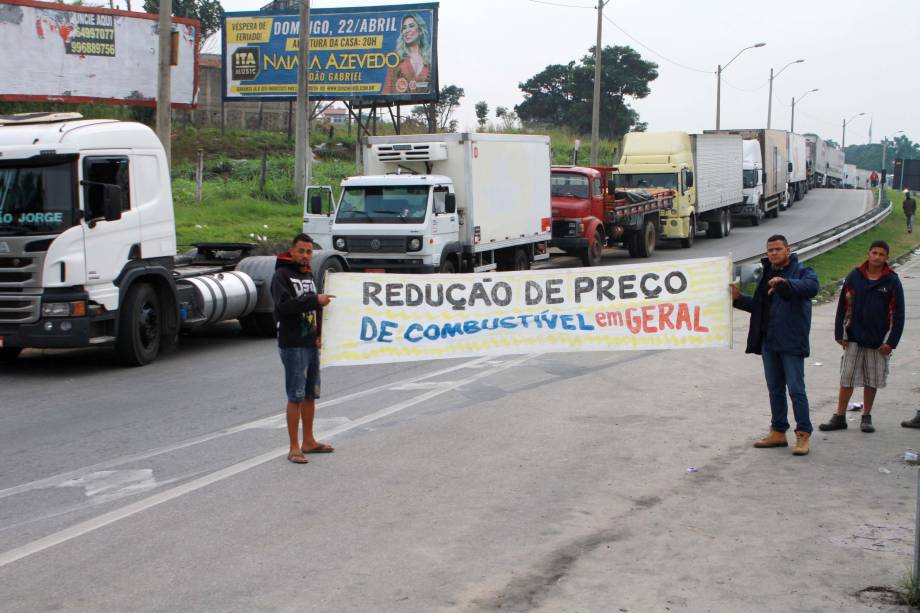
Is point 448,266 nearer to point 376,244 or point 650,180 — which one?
point 376,244

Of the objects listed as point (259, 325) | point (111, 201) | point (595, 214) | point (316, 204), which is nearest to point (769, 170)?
point (595, 214)

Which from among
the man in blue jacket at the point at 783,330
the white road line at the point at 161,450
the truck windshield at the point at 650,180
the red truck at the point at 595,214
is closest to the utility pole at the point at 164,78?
the white road line at the point at 161,450

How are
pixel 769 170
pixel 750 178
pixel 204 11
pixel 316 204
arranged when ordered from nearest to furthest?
pixel 316 204, pixel 750 178, pixel 769 170, pixel 204 11

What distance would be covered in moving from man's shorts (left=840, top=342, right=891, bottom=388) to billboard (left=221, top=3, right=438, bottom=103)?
2970 centimetres

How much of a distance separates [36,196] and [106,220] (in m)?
0.82

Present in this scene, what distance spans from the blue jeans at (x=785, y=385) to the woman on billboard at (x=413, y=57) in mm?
31919

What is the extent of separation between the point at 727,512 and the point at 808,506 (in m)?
0.63

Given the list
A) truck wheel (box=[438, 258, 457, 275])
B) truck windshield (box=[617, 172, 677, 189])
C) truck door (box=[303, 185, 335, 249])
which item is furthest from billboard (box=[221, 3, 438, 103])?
truck wheel (box=[438, 258, 457, 275])

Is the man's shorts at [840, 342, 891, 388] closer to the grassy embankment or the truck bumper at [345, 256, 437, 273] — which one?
the truck bumper at [345, 256, 437, 273]

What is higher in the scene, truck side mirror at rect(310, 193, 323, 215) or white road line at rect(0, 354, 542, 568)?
truck side mirror at rect(310, 193, 323, 215)

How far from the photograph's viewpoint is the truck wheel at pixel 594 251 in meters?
26.7

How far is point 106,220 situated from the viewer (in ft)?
41.8

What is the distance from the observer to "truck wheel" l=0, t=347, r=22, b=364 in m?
13.8

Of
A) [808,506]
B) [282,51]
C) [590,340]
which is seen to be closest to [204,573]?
[808,506]
